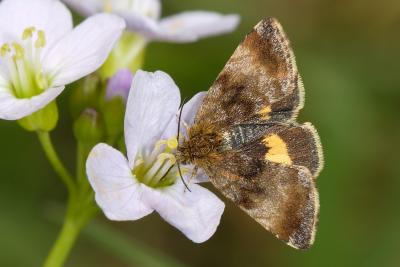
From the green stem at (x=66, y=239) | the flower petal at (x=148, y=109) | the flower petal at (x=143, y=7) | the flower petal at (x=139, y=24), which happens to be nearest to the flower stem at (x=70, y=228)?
the green stem at (x=66, y=239)

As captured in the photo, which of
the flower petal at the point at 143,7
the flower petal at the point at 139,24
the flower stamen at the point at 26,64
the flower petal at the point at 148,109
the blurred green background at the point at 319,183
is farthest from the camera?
the blurred green background at the point at 319,183

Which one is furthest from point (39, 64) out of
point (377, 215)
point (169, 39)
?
point (377, 215)

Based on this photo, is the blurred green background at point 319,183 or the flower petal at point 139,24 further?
the blurred green background at point 319,183

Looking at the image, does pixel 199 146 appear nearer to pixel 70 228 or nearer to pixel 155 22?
pixel 70 228

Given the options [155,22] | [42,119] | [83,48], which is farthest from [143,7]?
[42,119]

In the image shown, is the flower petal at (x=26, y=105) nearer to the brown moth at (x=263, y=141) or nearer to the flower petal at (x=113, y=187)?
the flower petal at (x=113, y=187)

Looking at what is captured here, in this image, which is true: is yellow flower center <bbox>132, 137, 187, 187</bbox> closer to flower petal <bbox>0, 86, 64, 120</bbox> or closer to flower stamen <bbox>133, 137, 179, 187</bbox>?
flower stamen <bbox>133, 137, 179, 187</bbox>

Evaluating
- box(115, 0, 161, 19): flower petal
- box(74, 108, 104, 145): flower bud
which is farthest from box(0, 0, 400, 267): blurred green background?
box(74, 108, 104, 145): flower bud
